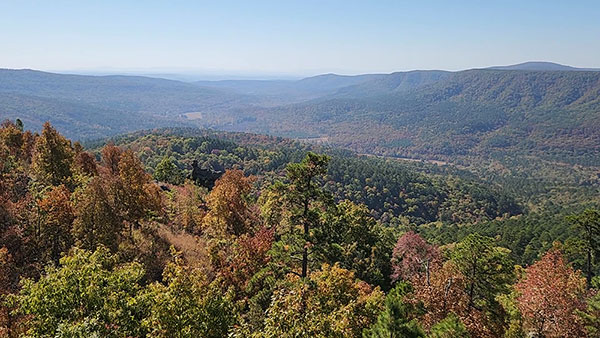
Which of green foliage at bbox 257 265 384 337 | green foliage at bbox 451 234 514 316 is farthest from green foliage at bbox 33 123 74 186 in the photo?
green foliage at bbox 451 234 514 316

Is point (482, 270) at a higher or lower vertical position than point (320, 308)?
lower

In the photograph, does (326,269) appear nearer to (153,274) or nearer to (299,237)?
(299,237)

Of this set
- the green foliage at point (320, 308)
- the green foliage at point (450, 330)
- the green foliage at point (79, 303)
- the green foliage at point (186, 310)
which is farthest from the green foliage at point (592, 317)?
the green foliage at point (79, 303)

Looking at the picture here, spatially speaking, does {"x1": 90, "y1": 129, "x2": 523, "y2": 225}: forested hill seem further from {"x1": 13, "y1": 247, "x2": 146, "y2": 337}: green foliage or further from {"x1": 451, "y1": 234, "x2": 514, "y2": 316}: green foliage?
{"x1": 13, "y1": 247, "x2": 146, "y2": 337}: green foliage

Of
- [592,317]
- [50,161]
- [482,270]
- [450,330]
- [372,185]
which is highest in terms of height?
[50,161]

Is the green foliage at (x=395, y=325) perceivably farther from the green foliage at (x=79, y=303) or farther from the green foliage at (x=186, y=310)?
the green foliage at (x=79, y=303)

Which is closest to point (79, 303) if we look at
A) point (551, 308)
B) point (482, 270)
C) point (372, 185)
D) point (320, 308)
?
point (320, 308)

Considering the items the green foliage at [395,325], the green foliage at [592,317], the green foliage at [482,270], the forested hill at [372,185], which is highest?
the green foliage at [395,325]

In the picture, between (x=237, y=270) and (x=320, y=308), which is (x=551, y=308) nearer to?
(x=320, y=308)

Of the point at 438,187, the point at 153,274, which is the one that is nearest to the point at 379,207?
the point at 438,187
